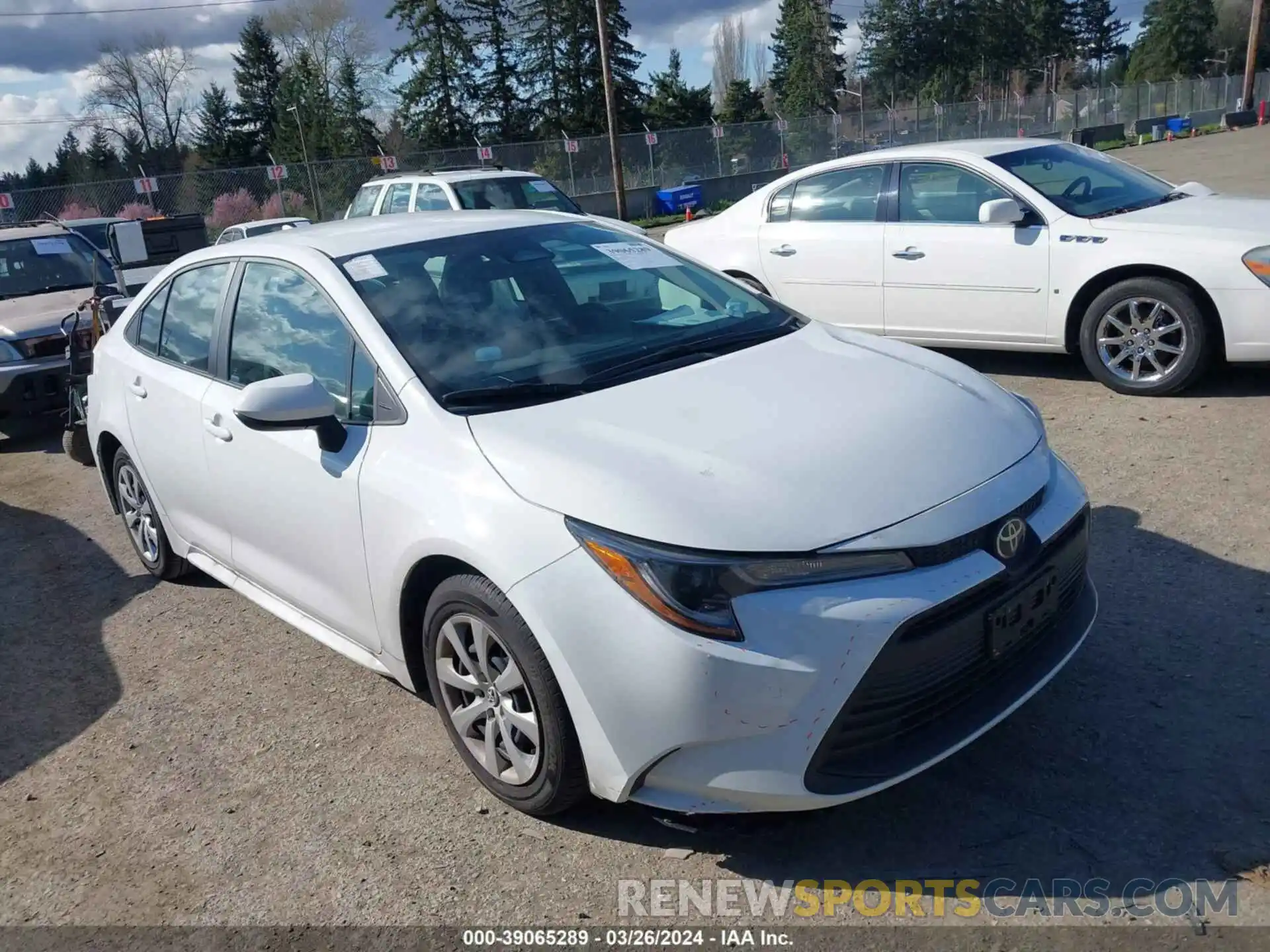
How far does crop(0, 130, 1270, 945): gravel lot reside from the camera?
283 centimetres

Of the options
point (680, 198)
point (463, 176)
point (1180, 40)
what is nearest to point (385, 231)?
point (463, 176)

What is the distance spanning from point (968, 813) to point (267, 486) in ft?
8.28

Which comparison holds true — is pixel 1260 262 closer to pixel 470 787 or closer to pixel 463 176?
pixel 470 787

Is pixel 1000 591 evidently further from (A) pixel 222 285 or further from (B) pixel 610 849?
(A) pixel 222 285

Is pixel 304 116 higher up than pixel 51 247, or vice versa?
pixel 304 116

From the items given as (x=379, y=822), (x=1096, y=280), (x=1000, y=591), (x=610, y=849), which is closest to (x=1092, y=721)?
(x=1000, y=591)

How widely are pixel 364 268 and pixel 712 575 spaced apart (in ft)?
6.18

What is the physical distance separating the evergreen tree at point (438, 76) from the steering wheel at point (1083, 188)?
51759mm

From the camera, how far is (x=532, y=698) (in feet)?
9.32

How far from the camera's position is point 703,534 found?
2.58 meters

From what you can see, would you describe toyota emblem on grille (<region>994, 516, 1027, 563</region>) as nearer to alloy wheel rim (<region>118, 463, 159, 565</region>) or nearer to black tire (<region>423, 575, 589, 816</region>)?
black tire (<region>423, 575, 589, 816</region>)

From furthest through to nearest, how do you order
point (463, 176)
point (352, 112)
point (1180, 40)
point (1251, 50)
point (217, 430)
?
1. point (1180, 40)
2. point (352, 112)
3. point (1251, 50)
4. point (463, 176)
5. point (217, 430)

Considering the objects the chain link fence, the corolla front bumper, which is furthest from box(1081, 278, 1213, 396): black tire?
the chain link fence

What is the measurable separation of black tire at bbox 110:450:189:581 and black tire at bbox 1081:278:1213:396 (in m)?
5.33
